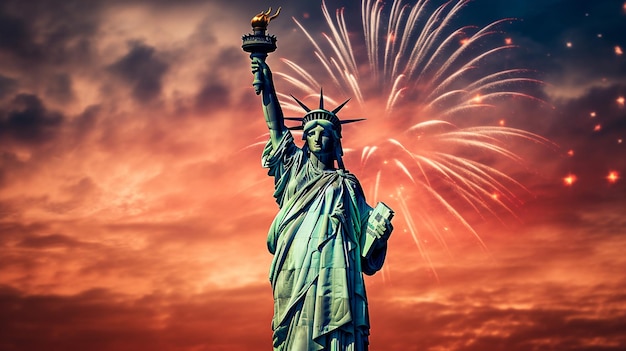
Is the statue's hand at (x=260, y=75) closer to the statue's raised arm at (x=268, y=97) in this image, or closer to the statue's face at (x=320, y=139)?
the statue's raised arm at (x=268, y=97)

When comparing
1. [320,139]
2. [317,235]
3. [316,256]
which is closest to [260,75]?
[320,139]

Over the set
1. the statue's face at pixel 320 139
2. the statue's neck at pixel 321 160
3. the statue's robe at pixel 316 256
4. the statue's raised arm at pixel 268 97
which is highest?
the statue's raised arm at pixel 268 97

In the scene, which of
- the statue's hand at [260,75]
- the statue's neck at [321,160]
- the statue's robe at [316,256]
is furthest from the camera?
the statue's neck at [321,160]

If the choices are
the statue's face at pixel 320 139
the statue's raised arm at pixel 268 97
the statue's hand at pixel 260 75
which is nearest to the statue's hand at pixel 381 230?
the statue's face at pixel 320 139

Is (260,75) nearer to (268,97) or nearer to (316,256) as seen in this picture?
(268,97)

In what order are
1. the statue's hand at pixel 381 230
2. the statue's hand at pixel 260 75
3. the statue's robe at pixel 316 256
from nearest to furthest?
the statue's robe at pixel 316 256 < the statue's hand at pixel 381 230 < the statue's hand at pixel 260 75

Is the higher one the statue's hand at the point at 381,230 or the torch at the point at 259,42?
the torch at the point at 259,42

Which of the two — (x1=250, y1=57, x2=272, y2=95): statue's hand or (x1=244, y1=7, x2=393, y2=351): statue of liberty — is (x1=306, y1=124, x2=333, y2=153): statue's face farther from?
(x1=250, y1=57, x2=272, y2=95): statue's hand

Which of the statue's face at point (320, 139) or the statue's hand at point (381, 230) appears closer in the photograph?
the statue's hand at point (381, 230)
